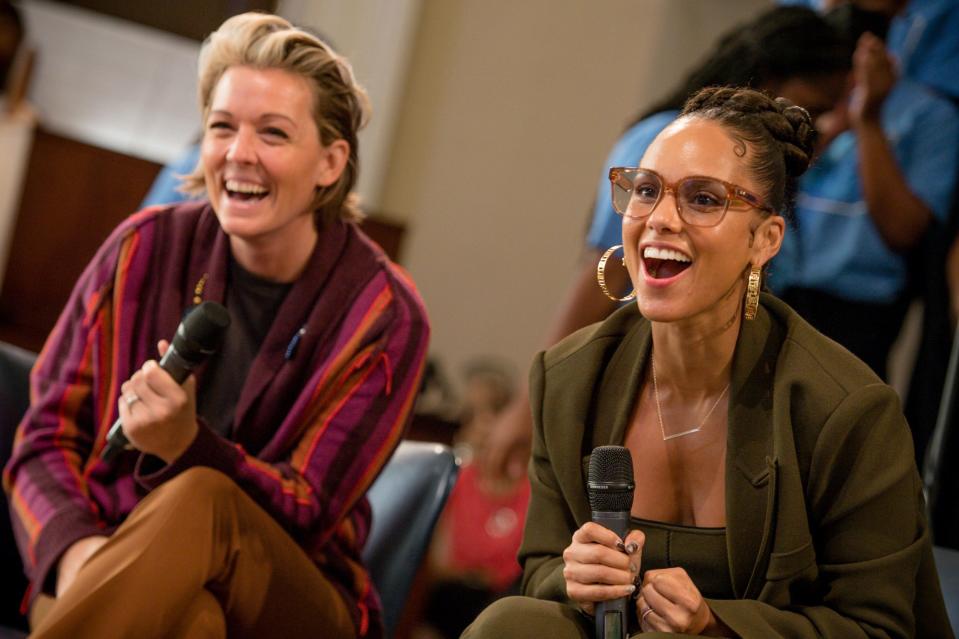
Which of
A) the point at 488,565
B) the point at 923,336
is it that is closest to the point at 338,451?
the point at 923,336

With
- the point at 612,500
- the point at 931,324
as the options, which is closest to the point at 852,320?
the point at 931,324

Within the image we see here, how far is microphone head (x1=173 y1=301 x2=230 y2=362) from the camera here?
1.86 metres

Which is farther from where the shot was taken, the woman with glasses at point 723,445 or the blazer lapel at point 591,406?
the blazer lapel at point 591,406

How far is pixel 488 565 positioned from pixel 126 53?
7.48 ft

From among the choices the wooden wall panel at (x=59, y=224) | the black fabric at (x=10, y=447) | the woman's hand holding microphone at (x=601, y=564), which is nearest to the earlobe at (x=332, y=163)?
the black fabric at (x=10, y=447)

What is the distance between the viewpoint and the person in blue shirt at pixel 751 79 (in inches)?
107

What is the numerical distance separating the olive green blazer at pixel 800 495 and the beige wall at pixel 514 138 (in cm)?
356

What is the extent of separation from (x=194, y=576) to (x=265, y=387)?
0.45 m

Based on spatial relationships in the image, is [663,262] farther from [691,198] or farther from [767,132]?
[767,132]

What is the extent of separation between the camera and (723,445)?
6.20 ft

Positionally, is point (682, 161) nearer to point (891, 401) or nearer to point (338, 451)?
point (891, 401)

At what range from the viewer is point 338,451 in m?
2.19

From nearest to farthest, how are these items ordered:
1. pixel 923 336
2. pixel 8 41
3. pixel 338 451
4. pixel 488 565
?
pixel 338 451 → pixel 923 336 → pixel 488 565 → pixel 8 41

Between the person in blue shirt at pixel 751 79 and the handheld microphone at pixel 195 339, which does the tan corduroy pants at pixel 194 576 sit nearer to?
the handheld microphone at pixel 195 339
